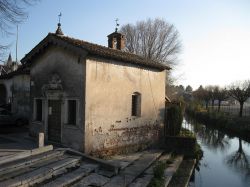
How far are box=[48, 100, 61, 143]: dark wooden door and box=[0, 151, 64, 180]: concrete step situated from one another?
267 centimetres

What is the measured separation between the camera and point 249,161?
18078mm

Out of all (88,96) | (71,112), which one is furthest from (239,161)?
(71,112)

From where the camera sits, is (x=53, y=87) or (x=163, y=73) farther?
(x=163, y=73)

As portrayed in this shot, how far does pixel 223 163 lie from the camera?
57.6ft

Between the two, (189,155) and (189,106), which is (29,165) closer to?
(189,155)

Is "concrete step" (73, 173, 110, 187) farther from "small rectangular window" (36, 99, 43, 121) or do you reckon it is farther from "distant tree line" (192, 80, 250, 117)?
"distant tree line" (192, 80, 250, 117)

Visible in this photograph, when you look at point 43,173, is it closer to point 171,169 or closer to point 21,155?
point 21,155

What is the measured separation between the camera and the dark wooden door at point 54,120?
13.7 metres

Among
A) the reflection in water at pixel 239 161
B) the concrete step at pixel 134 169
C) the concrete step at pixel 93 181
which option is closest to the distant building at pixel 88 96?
the concrete step at pixel 134 169

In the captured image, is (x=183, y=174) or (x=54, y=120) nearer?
(x=183, y=174)

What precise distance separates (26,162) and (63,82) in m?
5.03

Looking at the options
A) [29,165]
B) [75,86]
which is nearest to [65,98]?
[75,86]

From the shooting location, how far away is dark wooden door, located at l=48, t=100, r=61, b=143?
44.9 ft

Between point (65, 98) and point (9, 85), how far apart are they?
13828mm
